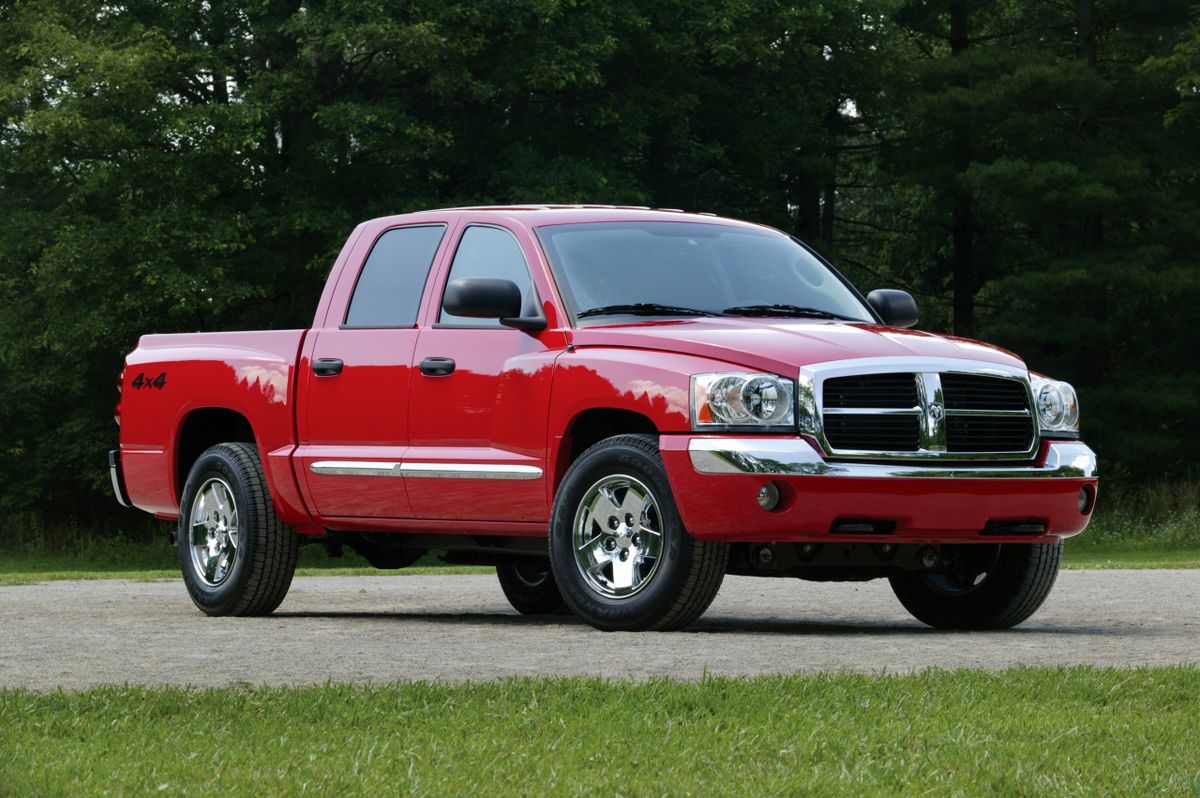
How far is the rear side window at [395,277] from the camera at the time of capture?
10344 mm

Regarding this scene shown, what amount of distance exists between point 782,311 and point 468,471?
68.3 inches

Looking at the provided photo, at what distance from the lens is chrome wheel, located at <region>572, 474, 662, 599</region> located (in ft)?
29.3

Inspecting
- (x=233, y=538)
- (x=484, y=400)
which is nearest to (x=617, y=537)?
(x=484, y=400)

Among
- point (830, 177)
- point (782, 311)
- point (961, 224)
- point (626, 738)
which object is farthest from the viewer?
point (961, 224)

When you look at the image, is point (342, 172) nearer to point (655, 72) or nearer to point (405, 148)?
point (405, 148)

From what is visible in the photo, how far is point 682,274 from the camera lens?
386 inches

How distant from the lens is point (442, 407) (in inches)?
389

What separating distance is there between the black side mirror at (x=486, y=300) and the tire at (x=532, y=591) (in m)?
2.49

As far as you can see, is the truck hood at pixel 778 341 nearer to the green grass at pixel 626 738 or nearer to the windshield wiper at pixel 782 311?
the windshield wiper at pixel 782 311

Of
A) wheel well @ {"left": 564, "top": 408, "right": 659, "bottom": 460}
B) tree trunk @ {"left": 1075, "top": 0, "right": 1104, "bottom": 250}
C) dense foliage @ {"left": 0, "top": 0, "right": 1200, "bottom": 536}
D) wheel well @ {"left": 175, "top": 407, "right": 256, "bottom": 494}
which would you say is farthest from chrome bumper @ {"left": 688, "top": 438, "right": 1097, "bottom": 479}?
tree trunk @ {"left": 1075, "top": 0, "right": 1104, "bottom": 250}

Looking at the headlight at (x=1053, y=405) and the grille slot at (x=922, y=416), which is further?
the headlight at (x=1053, y=405)

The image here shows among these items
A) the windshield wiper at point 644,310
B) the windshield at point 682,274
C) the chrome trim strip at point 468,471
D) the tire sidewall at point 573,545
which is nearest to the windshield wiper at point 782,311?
the windshield at point 682,274

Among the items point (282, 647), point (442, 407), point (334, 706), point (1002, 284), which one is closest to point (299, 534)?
point (442, 407)

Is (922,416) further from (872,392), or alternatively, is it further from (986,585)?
(986,585)
